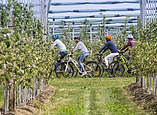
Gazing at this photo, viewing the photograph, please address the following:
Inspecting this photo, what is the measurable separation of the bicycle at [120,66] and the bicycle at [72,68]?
62cm

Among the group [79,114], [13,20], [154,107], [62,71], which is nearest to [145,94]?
[154,107]

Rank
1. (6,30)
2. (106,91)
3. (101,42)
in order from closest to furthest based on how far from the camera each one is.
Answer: (6,30) < (106,91) < (101,42)

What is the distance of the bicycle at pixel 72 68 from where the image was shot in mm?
13891

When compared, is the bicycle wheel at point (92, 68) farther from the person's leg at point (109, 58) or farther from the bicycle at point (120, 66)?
the bicycle at point (120, 66)

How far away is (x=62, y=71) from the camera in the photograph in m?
13.9

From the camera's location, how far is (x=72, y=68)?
13969 mm

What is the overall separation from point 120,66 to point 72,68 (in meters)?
1.81

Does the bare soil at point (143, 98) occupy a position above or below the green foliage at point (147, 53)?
below

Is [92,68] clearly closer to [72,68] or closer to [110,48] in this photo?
[72,68]

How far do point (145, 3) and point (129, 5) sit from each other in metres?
Answer: 15.1

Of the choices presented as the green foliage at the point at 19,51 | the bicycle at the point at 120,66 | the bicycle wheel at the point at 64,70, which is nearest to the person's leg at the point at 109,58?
the bicycle at the point at 120,66

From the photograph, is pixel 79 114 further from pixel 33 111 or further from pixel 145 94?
pixel 145 94

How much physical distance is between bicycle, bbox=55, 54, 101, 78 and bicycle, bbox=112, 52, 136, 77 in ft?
2.02

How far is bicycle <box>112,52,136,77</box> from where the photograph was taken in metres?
14.2
